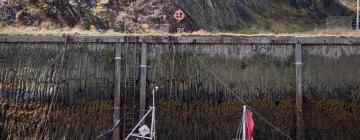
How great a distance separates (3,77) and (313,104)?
1130cm

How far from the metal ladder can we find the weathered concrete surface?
72mm

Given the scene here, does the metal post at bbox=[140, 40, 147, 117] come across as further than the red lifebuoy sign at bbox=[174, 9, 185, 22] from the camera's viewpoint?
No

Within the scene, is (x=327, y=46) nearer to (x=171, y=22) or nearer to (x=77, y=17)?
(x=171, y=22)

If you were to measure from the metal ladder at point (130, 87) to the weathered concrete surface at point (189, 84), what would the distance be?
0.07 metres

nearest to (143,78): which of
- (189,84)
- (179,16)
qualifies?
(189,84)

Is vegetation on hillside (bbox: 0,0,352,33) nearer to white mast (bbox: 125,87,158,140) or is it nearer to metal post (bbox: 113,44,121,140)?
metal post (bbox: 113,44,121,140)

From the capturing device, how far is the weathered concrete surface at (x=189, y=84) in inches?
997

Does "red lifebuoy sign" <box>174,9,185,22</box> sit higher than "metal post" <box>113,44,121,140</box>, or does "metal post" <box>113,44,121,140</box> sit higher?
"red lifebuoy sign" <box>174,9,185,22</box>

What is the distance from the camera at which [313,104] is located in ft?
84.4

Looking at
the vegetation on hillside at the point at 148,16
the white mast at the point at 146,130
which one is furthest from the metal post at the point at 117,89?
the vegetation on hillside at the point at 148,16

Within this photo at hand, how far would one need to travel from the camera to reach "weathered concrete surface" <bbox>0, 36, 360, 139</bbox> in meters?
25.3

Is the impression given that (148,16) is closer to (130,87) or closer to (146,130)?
(130,87)

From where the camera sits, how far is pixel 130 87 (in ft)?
83.0

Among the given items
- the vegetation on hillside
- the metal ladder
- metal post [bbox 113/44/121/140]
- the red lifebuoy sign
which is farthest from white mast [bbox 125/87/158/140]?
the red lifebuoy sign
